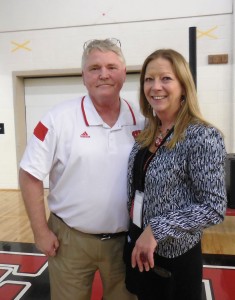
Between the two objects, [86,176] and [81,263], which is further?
[81,263]

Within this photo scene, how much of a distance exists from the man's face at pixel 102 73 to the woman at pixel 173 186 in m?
0.16

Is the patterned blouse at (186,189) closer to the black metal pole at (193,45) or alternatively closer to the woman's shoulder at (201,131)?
the woman's shoulder at (201,131)

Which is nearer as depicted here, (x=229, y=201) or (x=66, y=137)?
(x=66, y=137)

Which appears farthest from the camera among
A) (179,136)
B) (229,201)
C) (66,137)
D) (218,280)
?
(229,201)

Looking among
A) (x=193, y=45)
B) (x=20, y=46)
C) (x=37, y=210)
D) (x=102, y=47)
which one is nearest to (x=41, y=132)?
(x=37, y=210)

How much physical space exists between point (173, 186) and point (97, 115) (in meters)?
0.51

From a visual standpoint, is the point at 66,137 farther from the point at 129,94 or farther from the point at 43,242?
the point at 129,94

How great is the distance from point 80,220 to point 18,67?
459cm

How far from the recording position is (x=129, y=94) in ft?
17.3

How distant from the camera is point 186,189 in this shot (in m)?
1.09

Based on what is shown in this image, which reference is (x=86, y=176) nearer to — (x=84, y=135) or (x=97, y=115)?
(x=84, y=135)

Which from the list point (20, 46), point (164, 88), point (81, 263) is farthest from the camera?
point (20, 46)

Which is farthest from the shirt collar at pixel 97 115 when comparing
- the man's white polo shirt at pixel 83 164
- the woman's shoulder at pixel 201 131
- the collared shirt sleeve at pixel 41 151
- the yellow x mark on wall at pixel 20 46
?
the yellow x mark on wall at pixel 20 46

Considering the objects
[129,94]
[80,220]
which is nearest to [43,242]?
[80,220]
